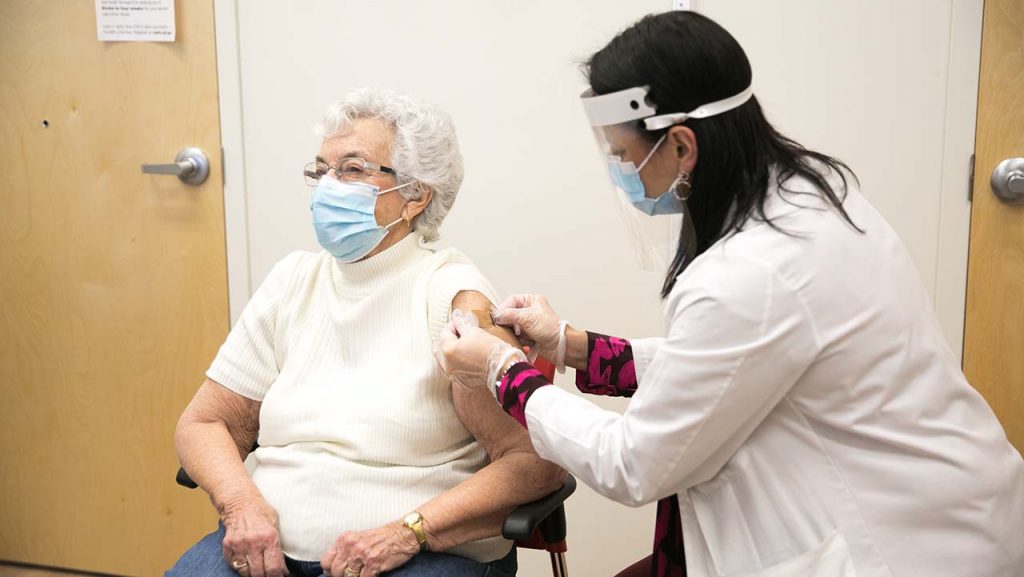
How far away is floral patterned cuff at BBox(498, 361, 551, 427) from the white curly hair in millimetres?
533

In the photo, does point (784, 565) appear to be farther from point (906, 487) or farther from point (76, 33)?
point (76, 33)

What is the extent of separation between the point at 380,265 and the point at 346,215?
118 millimetres

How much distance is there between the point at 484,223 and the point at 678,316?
1.21 metres

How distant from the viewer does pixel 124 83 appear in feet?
8.24

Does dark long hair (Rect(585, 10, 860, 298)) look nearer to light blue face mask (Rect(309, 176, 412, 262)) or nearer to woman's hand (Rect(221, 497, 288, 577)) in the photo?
light blue face mask (Rect(309, 176, 412, 262))

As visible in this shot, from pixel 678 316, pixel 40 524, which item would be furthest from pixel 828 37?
pixel 40 524

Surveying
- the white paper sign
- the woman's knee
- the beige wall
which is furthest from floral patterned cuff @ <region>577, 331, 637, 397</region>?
the white paper sign

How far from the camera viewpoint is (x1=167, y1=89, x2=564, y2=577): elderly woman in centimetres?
155

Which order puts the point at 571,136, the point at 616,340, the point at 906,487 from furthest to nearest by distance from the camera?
the point at 571,136 → the point at 616,340 → the point at 906,487

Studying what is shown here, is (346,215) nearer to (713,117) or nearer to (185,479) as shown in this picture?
(185,479)

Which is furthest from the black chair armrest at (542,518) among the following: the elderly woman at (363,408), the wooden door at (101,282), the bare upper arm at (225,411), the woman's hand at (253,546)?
the wooden door at (101,282)

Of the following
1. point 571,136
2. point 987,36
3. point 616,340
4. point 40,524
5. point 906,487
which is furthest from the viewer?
point 40,524

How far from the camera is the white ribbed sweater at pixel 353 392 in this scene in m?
1.60

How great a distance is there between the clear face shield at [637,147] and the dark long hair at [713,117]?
1 cm
